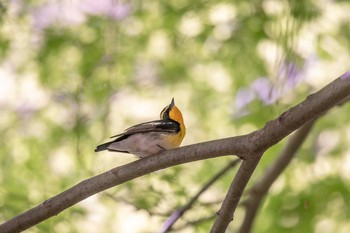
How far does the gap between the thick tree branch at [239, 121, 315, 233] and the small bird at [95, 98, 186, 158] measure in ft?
3.74

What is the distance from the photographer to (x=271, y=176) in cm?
483

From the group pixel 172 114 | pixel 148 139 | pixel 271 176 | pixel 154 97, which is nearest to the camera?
pixel 148 139

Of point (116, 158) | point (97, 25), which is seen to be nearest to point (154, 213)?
point (116, 158)

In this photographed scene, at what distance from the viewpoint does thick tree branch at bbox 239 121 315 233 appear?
4.71 m

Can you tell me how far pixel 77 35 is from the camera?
6570 millimetres

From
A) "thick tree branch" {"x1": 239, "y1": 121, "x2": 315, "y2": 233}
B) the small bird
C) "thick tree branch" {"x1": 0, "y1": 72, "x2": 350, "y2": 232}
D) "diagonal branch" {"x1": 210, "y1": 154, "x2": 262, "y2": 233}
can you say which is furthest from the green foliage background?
"diagonal branch" {"x1": 210, "y1": 154, "x2": 262, "y2": 233}

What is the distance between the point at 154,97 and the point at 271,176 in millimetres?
3073

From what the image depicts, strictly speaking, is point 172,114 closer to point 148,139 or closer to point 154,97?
point 148,139

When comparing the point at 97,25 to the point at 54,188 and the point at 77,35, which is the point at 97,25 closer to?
the point at 77,35

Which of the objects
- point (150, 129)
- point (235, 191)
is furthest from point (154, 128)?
point (235, 191)

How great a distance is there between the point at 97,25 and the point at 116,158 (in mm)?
1452

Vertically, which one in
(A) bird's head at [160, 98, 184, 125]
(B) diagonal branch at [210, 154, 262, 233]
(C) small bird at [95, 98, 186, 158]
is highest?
(A) bird's head at [160, 98, 184, 125]

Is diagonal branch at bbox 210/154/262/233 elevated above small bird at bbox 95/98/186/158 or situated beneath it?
situated beneath

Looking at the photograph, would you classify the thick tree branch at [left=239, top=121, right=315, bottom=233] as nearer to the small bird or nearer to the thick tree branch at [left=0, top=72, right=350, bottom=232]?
the small bird
